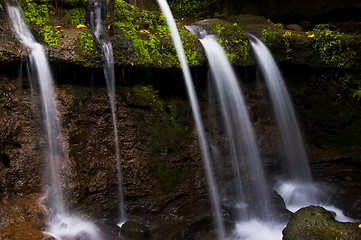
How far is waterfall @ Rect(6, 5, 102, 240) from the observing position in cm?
403

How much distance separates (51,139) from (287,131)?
4.61 meters

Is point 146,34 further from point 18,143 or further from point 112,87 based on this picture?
point 18,143

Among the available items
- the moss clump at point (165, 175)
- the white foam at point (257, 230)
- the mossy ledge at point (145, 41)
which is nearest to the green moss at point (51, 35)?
the mossy ledge at point (145, 41)

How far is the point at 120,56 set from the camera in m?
4.86

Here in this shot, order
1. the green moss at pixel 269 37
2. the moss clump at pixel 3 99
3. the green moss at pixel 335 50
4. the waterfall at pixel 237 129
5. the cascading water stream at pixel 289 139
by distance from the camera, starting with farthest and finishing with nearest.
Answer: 1. the green moss at pixel 335 50
2. the green moss at pixel 269 37
3. the cascading water stream at pixel 289 139
4. the waterfall at pixel 237 129
5. the moss clump at pixel 3 99

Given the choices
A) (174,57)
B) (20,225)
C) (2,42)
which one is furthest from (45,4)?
(20,225)

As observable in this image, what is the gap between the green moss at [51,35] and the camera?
4.48m

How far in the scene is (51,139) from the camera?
4.41 meters

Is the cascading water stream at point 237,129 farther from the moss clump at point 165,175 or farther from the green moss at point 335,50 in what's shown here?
the green moss at point 335,50

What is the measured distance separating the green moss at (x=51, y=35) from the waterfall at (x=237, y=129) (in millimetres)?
2480

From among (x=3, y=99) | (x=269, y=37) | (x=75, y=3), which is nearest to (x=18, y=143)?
(x=3, y=99)

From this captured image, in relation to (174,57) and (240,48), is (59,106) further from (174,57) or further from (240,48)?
(240,48)

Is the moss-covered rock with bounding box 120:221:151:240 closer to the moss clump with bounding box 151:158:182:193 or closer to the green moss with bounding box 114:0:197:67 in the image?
the moss clump with bounding box 151:158:182:193

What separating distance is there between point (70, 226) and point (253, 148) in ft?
11.7
